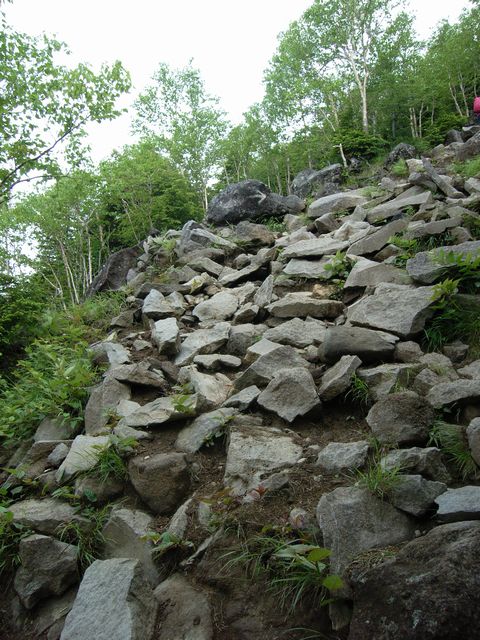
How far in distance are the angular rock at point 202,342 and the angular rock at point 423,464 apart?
330 centimetres

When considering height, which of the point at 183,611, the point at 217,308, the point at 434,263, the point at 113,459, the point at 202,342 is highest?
the point at 217,308

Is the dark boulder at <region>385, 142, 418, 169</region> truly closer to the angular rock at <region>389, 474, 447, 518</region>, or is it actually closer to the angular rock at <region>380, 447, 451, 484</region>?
the angular rock at <region>380, 447, 451, 484</region>

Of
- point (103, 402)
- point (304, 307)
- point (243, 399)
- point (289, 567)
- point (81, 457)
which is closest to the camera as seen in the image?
point (289, 567)

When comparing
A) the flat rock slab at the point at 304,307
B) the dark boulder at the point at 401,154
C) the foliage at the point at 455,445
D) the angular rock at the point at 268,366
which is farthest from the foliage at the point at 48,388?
the dark boulder at the point at 401,154

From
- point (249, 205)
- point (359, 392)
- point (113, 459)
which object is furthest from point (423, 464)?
point (249, 205)

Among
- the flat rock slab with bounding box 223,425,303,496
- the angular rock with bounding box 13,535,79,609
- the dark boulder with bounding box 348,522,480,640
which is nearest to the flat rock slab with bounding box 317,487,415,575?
the dark boulder with bounding box 348,522,480,640

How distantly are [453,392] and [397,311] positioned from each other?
5.00 feet

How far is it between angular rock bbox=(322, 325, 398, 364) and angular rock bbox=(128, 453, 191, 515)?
1.89 metres

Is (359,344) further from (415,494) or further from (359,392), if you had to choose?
(415,494)

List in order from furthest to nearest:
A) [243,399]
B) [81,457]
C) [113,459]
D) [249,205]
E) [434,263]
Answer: [249,205]
[434,263]
[243,399]
[81,457]
[113,459]

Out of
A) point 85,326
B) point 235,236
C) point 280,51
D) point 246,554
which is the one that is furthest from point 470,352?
point 280,51

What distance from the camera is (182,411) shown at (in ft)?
13.3

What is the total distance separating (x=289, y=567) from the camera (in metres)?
2.27

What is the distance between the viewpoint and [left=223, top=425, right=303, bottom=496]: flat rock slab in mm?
3221
